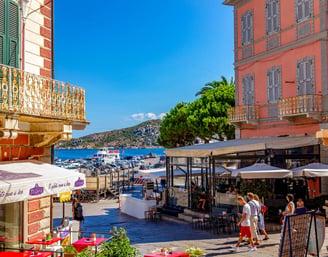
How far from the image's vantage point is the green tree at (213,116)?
39.7m

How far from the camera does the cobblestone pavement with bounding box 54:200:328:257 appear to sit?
13.4m

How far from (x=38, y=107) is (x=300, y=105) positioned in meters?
14.4

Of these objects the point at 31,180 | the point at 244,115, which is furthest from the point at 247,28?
the point at 31,180

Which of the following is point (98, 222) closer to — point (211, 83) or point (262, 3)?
point (262, 3)

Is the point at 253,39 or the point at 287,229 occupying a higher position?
the point at 253,39

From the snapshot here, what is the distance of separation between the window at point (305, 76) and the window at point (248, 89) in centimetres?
396

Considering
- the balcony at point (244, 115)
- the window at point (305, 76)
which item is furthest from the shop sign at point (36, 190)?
the balcony at point (244, 115)

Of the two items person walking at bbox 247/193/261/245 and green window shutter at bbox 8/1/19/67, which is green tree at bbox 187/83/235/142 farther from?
green window shutter at bbox 8/1/19/67

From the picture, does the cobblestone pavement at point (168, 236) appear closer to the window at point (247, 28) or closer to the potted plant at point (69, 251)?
the potted plant at point (69, 251)

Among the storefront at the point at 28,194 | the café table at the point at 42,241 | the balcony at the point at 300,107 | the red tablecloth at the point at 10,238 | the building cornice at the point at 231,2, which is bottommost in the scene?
the café table at the point at 42,241

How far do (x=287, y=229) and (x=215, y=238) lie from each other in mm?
6791

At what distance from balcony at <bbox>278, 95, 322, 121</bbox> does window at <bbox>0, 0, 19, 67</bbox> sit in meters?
14.3

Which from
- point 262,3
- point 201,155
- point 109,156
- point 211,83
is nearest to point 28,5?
point 201,155

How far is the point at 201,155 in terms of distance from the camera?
19000 millimetres
